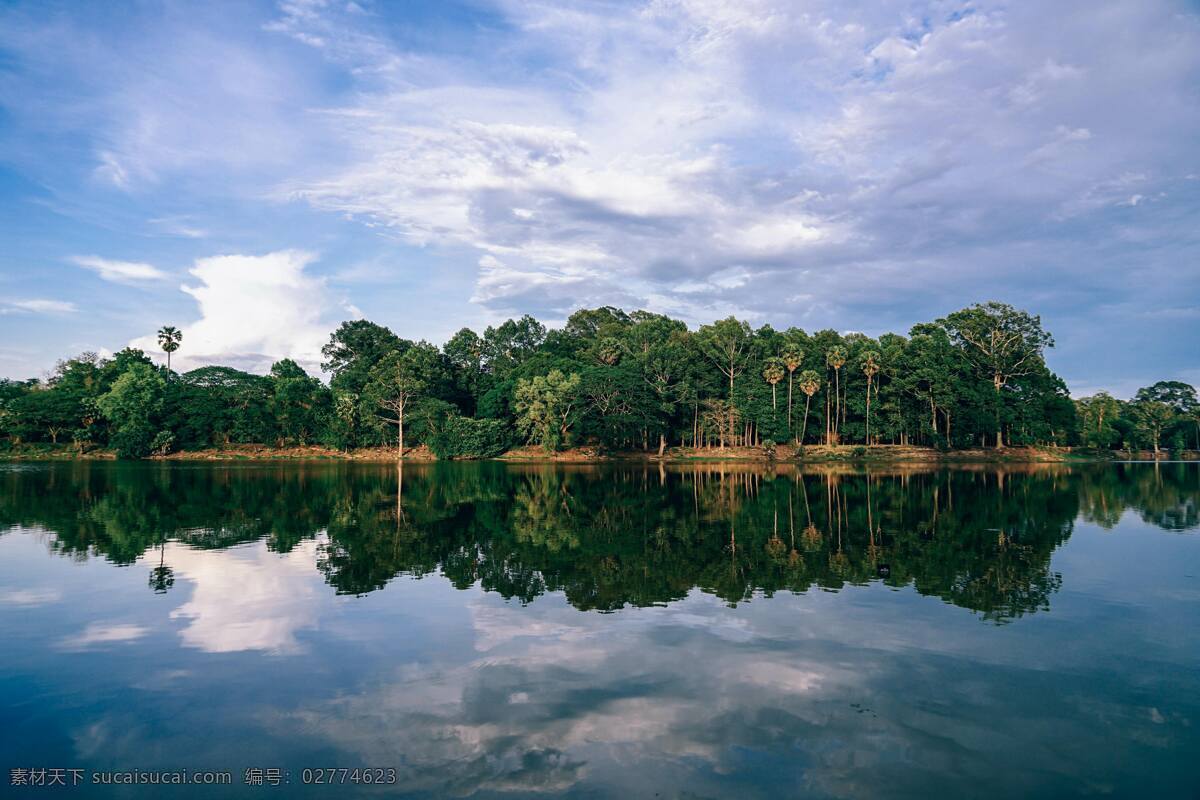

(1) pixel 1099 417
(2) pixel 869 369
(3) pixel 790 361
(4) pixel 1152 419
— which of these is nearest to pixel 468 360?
(3) pixel 790 361

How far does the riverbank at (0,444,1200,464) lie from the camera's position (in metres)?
72.6

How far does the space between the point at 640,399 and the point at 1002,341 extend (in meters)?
47.5

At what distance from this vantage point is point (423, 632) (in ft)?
38.2

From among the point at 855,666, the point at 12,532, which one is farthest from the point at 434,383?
the point at 855,666

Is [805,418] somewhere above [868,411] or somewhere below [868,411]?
below

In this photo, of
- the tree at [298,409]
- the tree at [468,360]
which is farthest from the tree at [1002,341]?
the tree at [298,409]

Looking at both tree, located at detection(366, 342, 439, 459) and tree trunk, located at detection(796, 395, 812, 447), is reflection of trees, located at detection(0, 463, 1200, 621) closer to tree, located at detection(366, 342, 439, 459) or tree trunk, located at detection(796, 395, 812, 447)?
tree trunk, located at detection(796, 395, 812, 447)

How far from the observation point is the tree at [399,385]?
80.1m

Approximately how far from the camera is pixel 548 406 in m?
75.6

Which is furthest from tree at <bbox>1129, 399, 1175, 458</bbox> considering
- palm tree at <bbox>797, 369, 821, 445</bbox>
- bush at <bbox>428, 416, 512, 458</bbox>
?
bush at <bbox>428, 416, 512, 458</bbox>

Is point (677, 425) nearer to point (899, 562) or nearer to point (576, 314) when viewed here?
point (576, 314)

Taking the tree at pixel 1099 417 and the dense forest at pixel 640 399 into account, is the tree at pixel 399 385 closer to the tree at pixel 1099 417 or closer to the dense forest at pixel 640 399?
the dense forest at pixel 640 399

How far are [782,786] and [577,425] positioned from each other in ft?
231

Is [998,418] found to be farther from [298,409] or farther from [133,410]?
[133,410]
